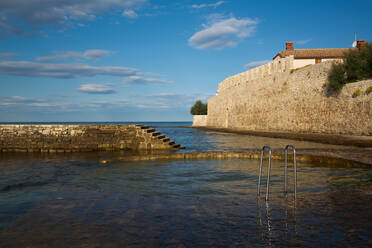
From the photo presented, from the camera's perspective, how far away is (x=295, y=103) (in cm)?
2477

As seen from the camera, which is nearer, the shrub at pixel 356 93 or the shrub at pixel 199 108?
the shrub at pixel 356 93

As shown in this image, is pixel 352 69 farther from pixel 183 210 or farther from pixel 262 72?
pixel 183 210

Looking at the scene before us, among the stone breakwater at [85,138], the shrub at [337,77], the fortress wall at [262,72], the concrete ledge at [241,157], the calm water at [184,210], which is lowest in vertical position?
the calm water at [184,210]

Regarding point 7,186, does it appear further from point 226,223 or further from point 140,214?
point 226,223

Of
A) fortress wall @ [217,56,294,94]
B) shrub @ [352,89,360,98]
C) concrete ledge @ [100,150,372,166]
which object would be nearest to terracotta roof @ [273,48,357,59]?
fortress wall @ [217,56,294,94]

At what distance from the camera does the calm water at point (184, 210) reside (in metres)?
3.63

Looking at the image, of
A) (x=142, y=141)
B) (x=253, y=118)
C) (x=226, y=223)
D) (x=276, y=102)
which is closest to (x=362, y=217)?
(x=226, y=223)

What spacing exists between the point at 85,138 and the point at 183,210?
36.8 feet

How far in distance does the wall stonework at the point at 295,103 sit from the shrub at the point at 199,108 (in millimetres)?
26215

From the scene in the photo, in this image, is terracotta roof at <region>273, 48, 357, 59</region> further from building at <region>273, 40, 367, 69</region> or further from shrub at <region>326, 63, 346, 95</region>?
shrub at <region>326, 63, 346, 95</region>

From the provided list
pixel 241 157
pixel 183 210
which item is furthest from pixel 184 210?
pixel 241 157

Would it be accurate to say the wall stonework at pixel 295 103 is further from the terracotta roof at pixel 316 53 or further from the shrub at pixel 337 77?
the terracotta roof at pixel 316 53

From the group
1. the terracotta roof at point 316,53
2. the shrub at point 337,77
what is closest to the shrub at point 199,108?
the terracotta roof at point 316,53

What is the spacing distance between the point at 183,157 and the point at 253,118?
75.8 feet
